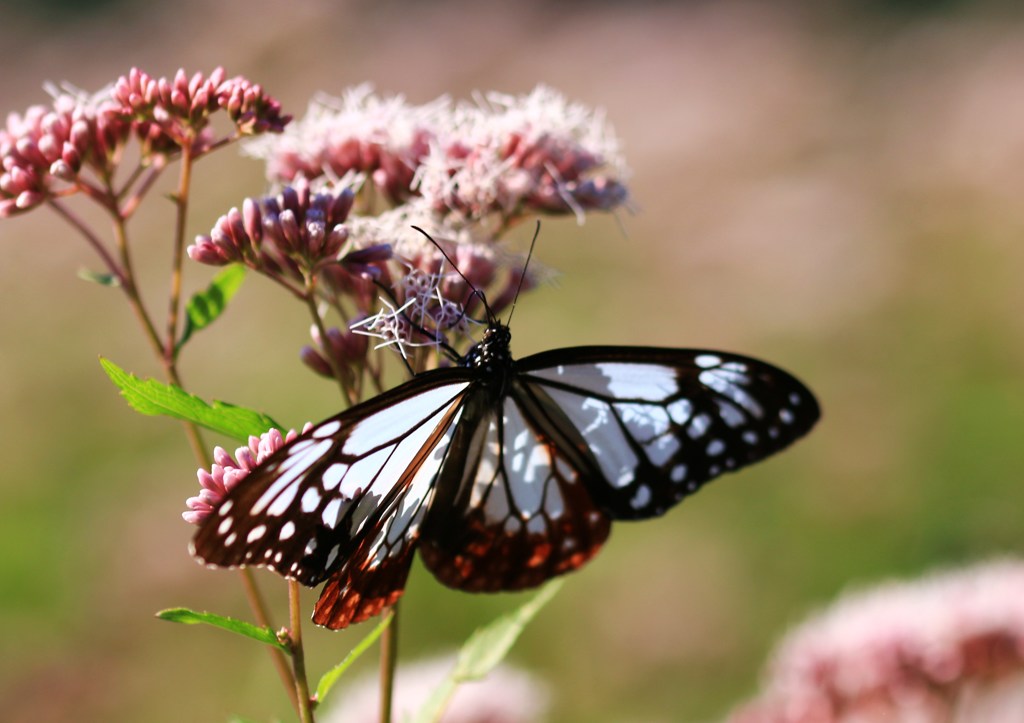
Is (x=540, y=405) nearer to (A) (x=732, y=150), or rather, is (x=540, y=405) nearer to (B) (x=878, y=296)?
(B) (x=878, y=296)

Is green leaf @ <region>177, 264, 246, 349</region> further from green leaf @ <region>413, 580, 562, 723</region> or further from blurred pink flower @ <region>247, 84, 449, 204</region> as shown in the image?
green leaf @ <region>413, 580, 562, 723</region>

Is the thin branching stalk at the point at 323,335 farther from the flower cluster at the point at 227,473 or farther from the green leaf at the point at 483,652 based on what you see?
the green leaf at the point at 483,652

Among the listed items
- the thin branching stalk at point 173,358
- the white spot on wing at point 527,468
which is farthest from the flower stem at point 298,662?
the white spot on wing at point 527,468

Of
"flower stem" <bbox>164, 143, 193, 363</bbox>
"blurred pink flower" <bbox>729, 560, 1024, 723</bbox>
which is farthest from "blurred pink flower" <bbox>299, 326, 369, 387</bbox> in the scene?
"blurred pink flower" <bbox>729, 560, 1024, 723</bbox>

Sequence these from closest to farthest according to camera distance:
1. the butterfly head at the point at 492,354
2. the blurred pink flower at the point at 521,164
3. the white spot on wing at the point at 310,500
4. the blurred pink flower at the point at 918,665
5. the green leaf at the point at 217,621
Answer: the green leaf at the point at 217,621 → the white spot on wing at the point at 310,500 → the butterfly head at the point at 492,354 → the blurred pink flower at the point at 521,164 → the blurred pink flower at the point at 918,665

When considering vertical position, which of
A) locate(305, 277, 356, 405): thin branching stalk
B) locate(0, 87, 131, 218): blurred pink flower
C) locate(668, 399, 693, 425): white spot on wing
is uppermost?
locate(0, 87, 131, 218): blurred pink flower

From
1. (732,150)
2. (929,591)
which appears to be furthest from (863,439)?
(732,150)

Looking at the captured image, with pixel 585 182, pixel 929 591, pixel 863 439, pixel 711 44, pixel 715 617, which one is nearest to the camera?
pixel 585 182

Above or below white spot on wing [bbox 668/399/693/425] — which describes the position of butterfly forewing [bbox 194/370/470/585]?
below
